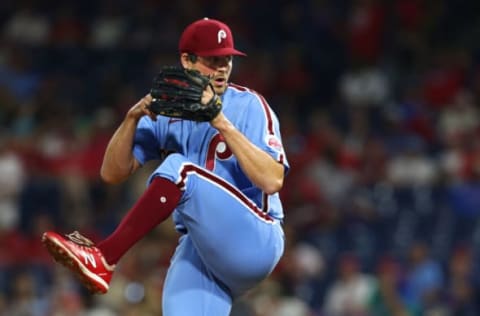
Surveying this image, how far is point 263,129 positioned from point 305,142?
251 inches

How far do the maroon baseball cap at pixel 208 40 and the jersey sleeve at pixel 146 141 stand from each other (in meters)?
0.38

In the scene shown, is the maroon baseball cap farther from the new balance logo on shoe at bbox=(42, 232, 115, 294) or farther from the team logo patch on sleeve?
the new balance logo on shoe at bbox=(42, 232, 115, 294)

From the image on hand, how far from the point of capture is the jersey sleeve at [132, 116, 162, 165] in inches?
184

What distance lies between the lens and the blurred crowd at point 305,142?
9.06m

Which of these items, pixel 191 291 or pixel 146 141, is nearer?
pixel 191 291

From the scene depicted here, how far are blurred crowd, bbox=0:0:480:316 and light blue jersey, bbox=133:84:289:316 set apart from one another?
2863 mm

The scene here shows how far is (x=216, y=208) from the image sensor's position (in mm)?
4309

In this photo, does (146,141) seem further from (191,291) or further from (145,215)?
(191,291)

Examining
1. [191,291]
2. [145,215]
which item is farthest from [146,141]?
[191,291]

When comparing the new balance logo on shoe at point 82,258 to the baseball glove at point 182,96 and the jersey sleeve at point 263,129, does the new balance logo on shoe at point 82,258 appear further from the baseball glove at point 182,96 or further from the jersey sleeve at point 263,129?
the jersey sleeve at point 263,129

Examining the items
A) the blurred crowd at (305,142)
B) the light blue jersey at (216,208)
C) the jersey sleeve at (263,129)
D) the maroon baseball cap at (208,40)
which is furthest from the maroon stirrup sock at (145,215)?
the blurred crowd at (305,142)

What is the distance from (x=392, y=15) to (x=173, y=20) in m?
2.62

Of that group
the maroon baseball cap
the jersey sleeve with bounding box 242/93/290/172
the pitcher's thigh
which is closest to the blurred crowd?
the pitcher's thigh

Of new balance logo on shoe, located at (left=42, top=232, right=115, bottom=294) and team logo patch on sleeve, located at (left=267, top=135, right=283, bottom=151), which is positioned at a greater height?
team logo patch on sleeve, located at (left=267, top=135, right=283, bottom=151)
